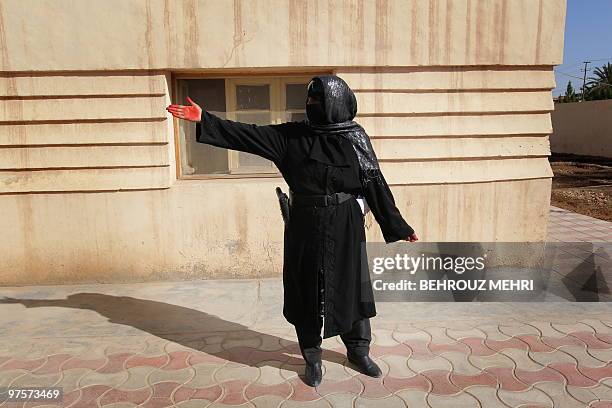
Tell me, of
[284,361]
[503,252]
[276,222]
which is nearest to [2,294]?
[276,222]

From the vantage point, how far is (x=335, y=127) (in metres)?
2.74

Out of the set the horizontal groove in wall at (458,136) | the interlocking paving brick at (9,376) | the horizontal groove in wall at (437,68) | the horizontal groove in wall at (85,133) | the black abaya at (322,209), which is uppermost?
the horizontal groove in wall at (437,68)

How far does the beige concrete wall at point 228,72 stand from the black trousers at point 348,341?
6.67ft

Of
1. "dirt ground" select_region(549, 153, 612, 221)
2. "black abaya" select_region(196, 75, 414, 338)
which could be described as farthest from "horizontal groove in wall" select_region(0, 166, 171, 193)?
"dirt ground" select_region(549, 153, 612, 221)

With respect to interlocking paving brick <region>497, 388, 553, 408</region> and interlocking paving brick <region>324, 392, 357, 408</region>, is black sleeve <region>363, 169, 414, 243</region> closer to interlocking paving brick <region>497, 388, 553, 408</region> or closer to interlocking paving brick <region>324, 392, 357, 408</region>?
interlocking paving brick <region>324, 392, 357, 408</region>

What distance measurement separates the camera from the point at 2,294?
462 centimetres

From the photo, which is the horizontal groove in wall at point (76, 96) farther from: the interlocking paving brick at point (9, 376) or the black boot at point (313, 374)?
the black boot at point (313, 374)

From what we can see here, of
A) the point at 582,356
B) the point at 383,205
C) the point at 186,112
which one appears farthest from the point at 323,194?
the point at 582,356

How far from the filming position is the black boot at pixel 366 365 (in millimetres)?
3010

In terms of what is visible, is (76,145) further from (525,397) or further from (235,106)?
(525,397)

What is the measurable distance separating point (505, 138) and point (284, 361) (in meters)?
3.43

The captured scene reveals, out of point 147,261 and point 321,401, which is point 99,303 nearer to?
point 147,261

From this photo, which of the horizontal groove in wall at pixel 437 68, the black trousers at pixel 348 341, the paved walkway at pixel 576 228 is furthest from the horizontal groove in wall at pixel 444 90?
the black trousers at pixel 348 341

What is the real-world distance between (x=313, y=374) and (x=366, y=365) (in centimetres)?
37
